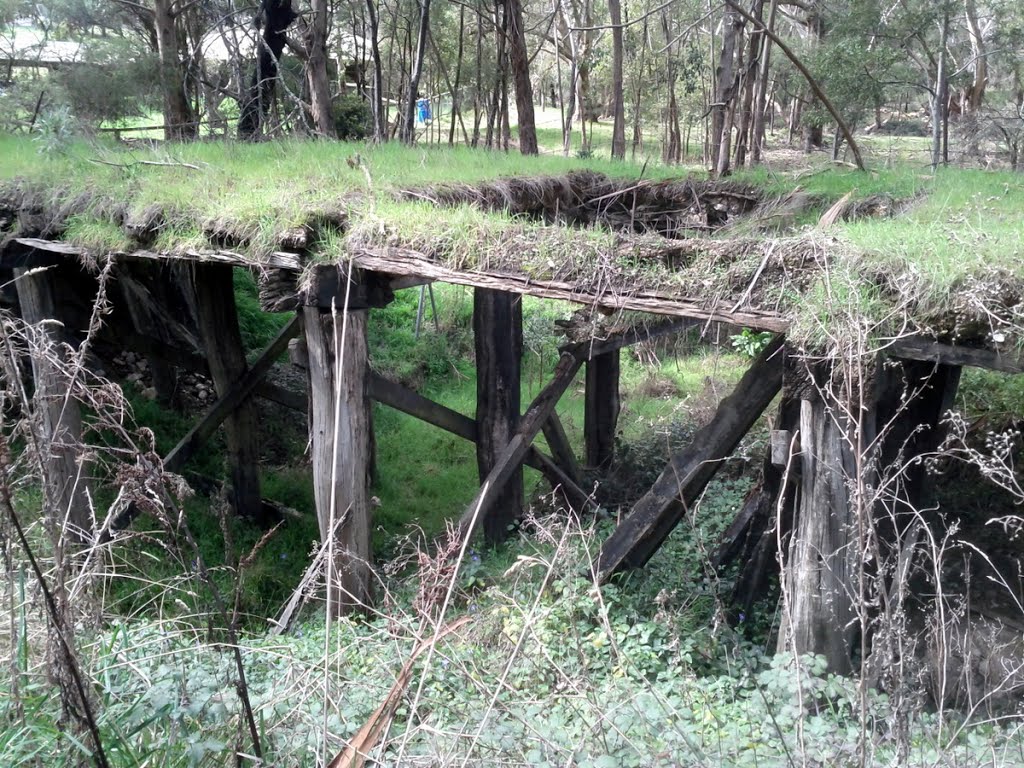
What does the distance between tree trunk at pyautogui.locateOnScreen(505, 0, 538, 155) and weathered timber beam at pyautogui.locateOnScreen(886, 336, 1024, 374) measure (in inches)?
284

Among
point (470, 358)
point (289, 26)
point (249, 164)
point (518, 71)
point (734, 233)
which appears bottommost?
point (470, 358)

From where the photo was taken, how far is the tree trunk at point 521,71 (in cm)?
975

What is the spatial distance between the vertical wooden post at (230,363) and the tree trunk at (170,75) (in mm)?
3893

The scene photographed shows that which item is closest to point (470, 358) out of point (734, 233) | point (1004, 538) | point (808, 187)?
point (808, 187)

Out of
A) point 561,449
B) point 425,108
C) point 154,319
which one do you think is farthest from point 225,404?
point 425,108

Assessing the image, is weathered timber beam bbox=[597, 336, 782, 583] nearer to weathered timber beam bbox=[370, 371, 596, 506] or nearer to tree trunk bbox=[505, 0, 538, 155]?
weathered timber beam bbox=[370, 371, 596, 506]

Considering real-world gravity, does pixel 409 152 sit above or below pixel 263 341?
above

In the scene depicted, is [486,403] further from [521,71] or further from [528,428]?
[521,71]

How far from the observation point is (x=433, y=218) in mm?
4707

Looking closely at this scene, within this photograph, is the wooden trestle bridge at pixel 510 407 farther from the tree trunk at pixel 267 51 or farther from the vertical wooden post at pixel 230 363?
the tree trunk at pixel 267 51

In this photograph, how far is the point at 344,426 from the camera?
16.2 ft

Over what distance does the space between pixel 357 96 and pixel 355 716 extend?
49.5 ft

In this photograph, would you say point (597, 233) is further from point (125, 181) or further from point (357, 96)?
point (357, 96)

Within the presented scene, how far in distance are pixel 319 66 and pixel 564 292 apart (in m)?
6.93
